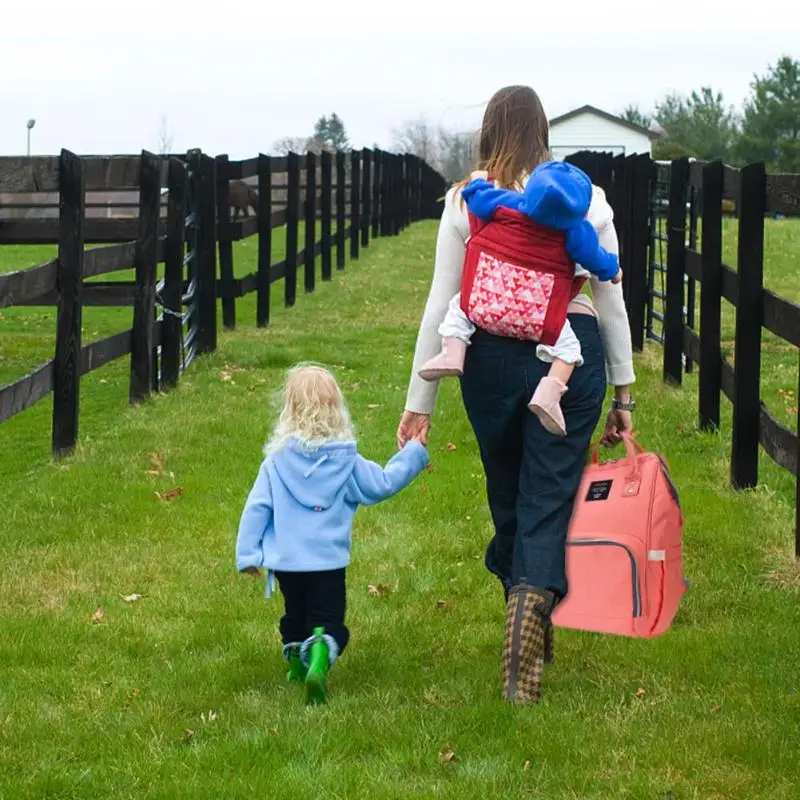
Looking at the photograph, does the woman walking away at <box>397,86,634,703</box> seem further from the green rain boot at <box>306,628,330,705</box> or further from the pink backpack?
the green rain boot at <box>306,628,330,705</box>

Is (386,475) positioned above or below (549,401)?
below

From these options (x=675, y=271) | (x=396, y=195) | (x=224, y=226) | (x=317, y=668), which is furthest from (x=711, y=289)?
(x=396, y=195)

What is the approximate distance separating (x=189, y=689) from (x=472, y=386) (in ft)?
4.50

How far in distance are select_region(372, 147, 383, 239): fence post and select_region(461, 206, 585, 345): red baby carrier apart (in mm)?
27024

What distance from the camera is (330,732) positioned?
4.38 meters

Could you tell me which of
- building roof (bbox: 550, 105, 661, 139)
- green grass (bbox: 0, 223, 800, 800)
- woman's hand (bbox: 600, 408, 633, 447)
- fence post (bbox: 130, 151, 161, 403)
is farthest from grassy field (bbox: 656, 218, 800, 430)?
building roof (bbox: 550, 105, 661, 139)

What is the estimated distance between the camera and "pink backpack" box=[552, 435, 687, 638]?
4.64 m

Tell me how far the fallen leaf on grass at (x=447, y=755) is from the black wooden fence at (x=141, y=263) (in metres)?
4.30

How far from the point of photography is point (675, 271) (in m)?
10.9

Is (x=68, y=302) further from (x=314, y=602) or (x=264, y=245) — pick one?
(x=264, y=245)

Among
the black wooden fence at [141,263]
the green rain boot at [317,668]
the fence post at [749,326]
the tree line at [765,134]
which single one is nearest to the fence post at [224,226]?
the black wooden fence at [141,263]

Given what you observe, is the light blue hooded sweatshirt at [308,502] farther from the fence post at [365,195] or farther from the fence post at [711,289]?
the fence post at [365,195]

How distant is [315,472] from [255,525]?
0.26 meters

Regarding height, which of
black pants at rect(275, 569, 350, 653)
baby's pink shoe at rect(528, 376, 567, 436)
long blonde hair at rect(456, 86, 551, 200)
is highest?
long blonde hair at rect(456, 86, 551, 200)
